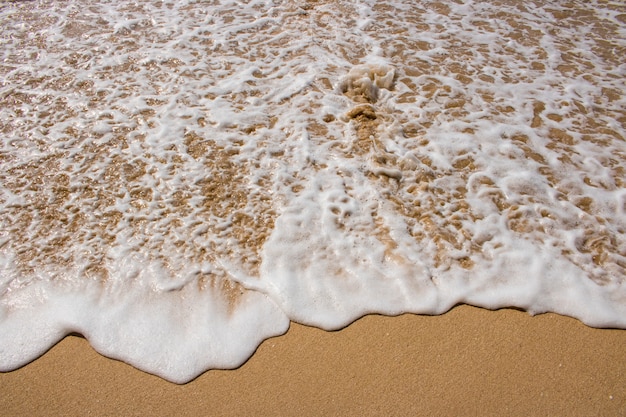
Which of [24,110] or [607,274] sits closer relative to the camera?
[607,274]

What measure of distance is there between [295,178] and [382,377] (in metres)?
1.57

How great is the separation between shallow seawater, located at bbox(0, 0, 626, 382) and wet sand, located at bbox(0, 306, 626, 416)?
0.09 metres

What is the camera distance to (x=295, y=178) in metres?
3.12

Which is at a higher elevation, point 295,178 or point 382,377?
point 295,178

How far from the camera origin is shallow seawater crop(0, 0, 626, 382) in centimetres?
235

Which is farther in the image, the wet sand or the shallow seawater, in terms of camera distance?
the shallow seawater

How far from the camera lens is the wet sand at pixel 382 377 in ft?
6.27

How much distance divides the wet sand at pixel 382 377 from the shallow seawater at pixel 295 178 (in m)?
0.09

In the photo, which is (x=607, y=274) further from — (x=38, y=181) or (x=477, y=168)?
(x=38, y=181)

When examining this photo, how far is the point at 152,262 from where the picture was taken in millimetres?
2598

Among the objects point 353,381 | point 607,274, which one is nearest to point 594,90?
point 607,274

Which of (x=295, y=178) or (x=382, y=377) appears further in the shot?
(x=295, y=178)

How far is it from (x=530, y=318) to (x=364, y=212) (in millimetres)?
1140

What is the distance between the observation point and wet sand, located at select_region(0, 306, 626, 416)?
1911 mm
